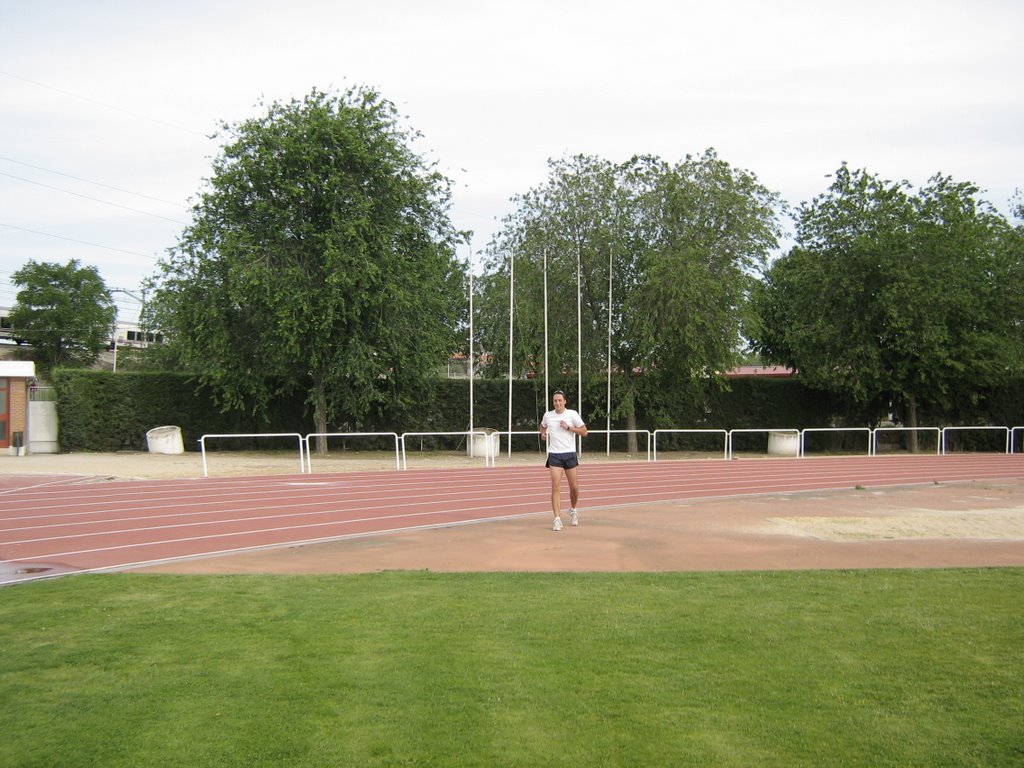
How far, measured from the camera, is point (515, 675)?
17.3ft

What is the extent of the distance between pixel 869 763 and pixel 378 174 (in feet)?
82.1

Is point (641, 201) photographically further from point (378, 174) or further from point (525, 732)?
point (525, 732)

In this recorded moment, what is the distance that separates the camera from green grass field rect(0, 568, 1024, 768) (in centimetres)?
427

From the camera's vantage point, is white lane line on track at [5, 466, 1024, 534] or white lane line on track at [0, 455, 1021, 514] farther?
white lane line on track at [0, 455, 1021, 514]

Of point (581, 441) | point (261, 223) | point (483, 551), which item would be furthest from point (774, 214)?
point (483, 551)

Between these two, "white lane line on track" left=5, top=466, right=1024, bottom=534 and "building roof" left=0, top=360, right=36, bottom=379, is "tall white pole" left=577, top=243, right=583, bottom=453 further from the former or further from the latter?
"building roof" left=0, top=360, right=36, bottom=379

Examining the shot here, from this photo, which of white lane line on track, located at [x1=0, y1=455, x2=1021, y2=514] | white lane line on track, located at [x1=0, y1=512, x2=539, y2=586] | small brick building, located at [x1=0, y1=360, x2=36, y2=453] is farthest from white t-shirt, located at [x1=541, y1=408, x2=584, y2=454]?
small brick building, located at [x1=0, y1=360, x2=36, y2=453]

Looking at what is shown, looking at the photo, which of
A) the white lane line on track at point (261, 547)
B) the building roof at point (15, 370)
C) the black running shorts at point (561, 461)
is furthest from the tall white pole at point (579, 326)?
the black running shorts at point (561, 461)

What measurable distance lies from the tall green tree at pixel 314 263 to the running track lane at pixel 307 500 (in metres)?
6.98

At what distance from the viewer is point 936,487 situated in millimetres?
18453

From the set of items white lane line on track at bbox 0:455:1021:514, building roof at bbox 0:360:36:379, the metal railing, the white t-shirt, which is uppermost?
building roof at bbox 0:360:36:379

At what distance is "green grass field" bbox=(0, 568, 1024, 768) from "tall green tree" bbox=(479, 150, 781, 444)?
20.6 m

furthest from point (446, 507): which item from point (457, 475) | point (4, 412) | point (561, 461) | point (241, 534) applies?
point (4, 412)

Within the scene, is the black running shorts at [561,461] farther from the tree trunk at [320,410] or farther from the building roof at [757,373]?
the building roof at [757,373]
